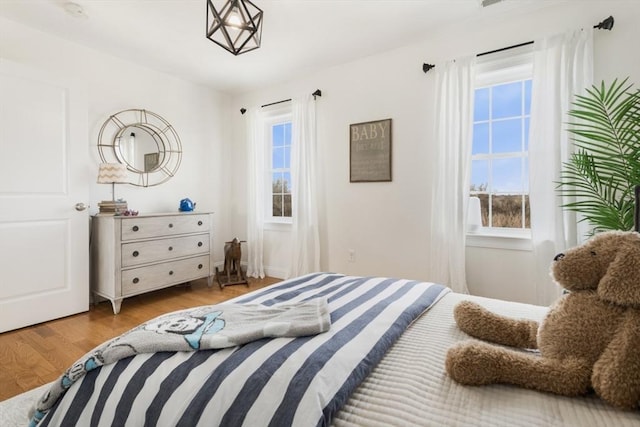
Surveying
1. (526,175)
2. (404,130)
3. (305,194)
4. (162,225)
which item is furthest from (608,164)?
(162,225)

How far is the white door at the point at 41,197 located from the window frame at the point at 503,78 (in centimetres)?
346

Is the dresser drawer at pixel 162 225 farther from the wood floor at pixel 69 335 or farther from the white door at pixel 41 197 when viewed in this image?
the wood floor at pixel 69 335

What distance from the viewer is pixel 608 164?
183 cm

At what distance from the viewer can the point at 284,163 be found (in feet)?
13.5

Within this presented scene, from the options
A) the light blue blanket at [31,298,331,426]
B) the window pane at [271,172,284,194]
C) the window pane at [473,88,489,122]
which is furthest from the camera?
the window pane at [271,172,284,194]

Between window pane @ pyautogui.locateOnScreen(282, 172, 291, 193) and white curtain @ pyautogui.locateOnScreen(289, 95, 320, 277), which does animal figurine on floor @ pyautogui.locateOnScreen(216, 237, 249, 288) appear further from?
window pane @ pyautogui.locateOnScreen(282, 172, 291, 193)

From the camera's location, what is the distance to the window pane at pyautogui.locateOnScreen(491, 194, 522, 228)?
8.66ft

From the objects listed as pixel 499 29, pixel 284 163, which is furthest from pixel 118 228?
pixel 499 29

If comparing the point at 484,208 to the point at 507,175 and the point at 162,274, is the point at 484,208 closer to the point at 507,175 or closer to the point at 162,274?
the point at 507,175

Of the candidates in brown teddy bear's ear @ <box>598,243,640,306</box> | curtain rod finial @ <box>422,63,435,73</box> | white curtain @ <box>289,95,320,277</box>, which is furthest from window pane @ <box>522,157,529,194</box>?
brown teddy bear's ear @ <box>598,243,640,306</box>

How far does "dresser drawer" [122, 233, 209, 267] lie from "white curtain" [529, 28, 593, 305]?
10.5 feet

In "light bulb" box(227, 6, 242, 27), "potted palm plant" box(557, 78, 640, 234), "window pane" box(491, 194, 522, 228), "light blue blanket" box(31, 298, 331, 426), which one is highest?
"light bulb" box(227, 6, 242, 27)

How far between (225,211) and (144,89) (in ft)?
Answer: 5.84

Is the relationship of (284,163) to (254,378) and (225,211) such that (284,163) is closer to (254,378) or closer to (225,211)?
(225,211)
